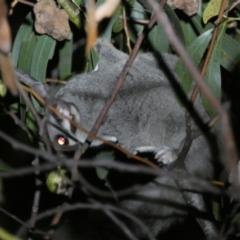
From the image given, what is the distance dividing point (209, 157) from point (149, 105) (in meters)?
0.46

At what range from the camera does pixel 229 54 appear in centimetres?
298

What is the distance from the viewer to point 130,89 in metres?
3.01

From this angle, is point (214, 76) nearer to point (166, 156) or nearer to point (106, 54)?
point (166, 156)

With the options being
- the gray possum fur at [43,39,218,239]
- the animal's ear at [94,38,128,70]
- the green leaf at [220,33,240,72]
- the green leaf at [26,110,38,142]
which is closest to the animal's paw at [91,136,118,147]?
the gray possum fur at [43,39,218,239]

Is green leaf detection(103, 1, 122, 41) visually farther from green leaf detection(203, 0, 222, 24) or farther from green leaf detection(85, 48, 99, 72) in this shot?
green leaf detection(203, 0, 222, 24)

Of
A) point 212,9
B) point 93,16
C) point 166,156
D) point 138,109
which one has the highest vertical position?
point 93,16

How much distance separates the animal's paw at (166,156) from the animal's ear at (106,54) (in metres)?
0.63

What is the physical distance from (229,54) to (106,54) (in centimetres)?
70

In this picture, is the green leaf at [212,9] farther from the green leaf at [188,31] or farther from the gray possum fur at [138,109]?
the green leaf at [188,31]

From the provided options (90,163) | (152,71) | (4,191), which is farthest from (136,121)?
(90,163)

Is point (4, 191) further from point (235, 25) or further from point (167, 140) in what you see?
point (235, 25)

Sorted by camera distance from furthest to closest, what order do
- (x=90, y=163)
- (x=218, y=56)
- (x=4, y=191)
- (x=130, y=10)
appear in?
(x=4, y=191)
(x=130, y=10)
(x=218, y=56)
(x=90, y=163)

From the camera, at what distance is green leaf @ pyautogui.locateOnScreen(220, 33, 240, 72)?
2.97 meters

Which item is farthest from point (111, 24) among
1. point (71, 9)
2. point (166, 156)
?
point (166, 156)
